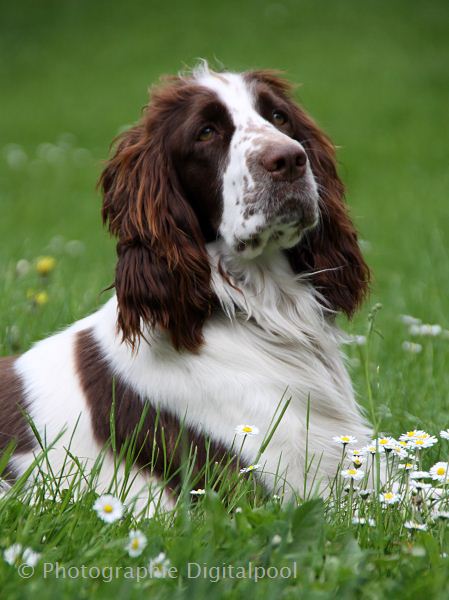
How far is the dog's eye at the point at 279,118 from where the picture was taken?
3568 millimetres

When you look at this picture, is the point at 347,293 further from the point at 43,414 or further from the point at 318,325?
the point at 43,414

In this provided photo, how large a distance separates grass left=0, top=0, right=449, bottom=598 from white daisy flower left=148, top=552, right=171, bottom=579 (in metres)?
0.02

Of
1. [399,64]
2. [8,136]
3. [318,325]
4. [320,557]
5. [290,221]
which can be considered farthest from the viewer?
[399,64]

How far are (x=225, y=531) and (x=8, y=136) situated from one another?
50.6ft

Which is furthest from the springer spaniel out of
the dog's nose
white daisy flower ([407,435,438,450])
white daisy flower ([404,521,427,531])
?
white daisy flower ([404,521,427,531])

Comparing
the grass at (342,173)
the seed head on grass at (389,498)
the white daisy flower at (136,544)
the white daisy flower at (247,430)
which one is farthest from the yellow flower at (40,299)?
the white daisy flower at (136,544)

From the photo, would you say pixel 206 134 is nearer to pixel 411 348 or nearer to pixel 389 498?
pixel 389 498

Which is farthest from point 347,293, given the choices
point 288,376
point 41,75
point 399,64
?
point 41,75

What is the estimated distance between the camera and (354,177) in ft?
42.8

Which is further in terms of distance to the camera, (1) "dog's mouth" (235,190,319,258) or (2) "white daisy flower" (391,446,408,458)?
(1) "dog's mouth" (235,190,319,258)

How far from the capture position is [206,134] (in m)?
3.41

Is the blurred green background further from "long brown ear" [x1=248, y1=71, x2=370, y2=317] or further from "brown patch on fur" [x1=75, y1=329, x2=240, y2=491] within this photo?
"brown patch on fur" [x1=75, y1=329, x2=240, y2=491]

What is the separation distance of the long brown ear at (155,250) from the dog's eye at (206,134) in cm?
15

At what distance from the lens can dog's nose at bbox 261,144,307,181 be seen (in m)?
3.19
